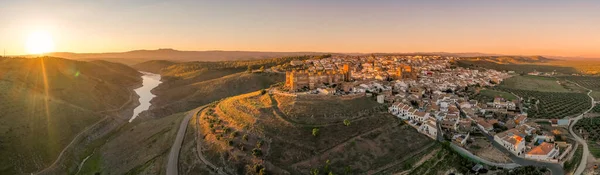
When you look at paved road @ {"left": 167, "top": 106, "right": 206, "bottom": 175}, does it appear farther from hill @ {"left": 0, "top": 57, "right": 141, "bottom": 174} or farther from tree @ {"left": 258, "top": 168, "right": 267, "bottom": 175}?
hill @ {"left": 0, "top": 57, "right": 141, "bottom": 174}

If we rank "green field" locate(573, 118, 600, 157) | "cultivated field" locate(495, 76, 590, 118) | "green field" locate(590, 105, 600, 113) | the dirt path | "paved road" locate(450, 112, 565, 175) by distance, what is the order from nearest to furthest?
"paved road" locate(450, 112, 565, 175) < the dirt path < "green field" locate(573, 118, 600, 157) < "cultivated field" locate(495, 76, 590, 118) < "green field" locate(590, 105, 600, 113)

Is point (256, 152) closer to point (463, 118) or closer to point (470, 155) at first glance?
point (470, 155)

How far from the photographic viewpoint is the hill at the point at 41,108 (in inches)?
1827

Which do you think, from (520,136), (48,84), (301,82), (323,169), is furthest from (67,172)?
(520,136)

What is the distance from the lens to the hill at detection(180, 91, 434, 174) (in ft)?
121

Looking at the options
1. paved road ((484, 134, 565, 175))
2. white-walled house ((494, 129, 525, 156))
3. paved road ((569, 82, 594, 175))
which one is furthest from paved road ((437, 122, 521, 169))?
paved road ((569, 82, 594, 175))

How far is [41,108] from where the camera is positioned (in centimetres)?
5975

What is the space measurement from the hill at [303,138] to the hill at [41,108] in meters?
22.2

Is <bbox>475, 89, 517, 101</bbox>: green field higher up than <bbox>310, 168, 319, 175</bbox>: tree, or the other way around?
<bbox>475, 89, 517, 101</bbox>: green field

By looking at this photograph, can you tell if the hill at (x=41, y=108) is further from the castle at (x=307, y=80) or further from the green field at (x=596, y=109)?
the green field at (x=596, y=109)

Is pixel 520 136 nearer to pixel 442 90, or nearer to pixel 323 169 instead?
pixel 323 169

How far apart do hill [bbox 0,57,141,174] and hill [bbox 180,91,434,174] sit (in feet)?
72.8

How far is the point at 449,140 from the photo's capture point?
4484 centimetres

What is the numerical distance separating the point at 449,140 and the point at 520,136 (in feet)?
30.0
